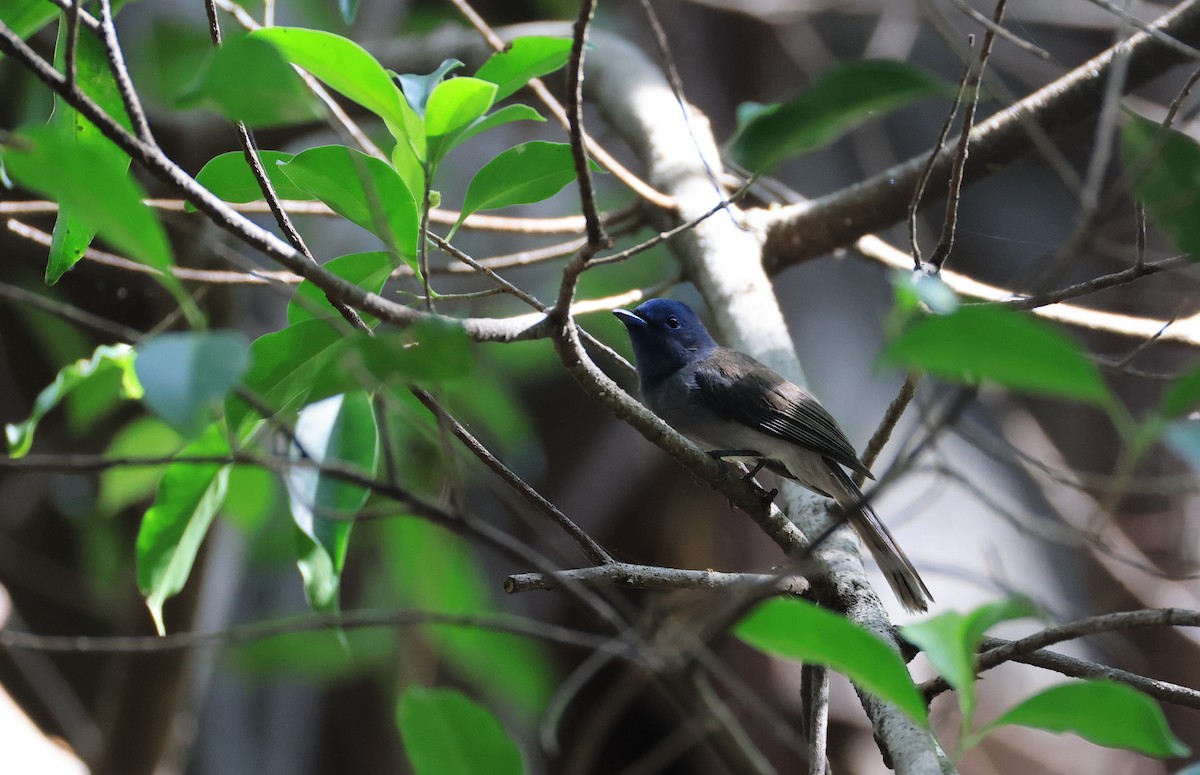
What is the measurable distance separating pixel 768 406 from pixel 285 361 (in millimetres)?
1757

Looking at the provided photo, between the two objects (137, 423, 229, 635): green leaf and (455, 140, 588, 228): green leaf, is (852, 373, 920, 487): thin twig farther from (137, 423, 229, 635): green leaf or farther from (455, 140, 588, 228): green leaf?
(137, 423, 229, 635): green leaf

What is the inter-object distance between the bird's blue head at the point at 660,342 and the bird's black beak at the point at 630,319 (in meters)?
0.04

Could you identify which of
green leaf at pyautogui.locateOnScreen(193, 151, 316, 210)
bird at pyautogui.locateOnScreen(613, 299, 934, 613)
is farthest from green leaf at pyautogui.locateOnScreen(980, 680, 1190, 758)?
bird at pyautogui.locateOnScreen(613, 299, 934, 613)

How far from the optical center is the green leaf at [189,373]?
768 millimetres

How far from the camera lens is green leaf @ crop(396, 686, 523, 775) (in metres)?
1.19

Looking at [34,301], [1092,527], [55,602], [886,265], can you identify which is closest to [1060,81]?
[886,265]

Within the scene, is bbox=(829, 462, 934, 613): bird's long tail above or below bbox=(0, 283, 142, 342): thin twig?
above

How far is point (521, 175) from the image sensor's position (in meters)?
1.65

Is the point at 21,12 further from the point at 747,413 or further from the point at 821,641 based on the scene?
the point at 747,413

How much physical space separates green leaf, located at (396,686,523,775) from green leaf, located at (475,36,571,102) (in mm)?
894

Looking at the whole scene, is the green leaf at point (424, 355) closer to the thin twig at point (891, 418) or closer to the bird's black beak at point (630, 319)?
the thin twig at point (891, 418)

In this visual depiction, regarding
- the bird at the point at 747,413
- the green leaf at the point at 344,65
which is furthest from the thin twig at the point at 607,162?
the green leaf at the point at 344,65

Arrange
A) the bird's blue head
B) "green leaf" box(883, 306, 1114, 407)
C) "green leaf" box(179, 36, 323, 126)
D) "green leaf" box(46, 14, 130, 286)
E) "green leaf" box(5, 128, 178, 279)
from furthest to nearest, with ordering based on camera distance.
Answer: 1. the bird's blue head
2. "green leaf" box(46, 14, 130, 286)
3. "green leaf" box(179, 36, 323, 126)
4. "green leaf" box(5, 128, 178, 279)
5. "green leaf" box(883, 306, 1114, 407)

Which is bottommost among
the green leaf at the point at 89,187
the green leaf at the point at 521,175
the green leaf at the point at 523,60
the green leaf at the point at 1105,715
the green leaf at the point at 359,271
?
the green leaf at the point at 1105,715
